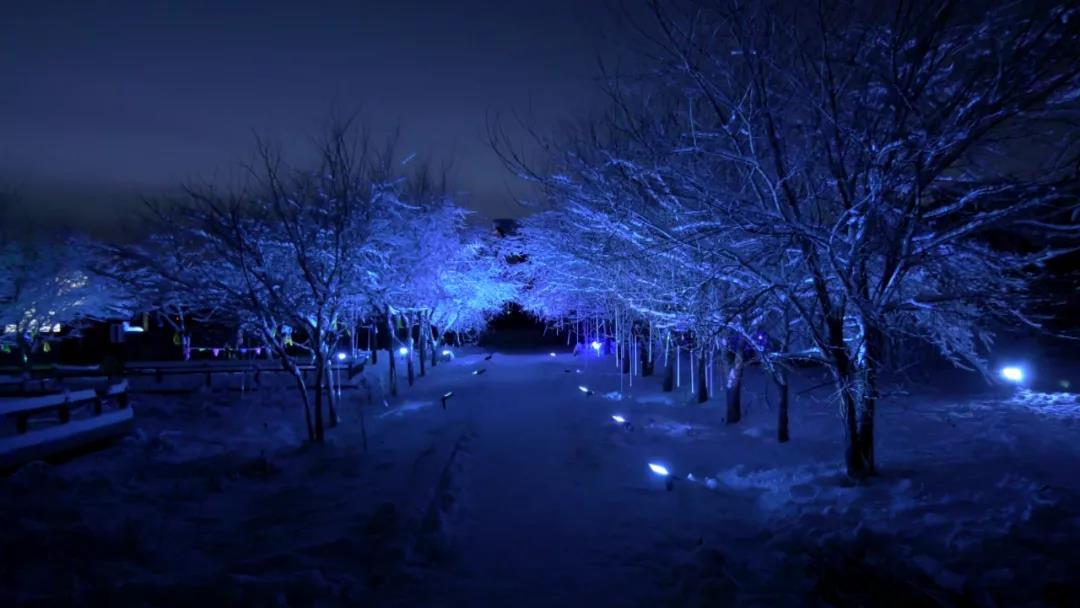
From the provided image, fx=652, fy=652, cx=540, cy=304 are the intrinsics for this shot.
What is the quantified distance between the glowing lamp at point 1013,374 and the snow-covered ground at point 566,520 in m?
5.33

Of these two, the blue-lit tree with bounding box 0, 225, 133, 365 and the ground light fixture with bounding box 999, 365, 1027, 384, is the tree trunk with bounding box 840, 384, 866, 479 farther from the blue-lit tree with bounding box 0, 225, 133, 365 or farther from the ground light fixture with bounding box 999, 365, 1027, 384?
the blue-lit tree with bounding box 0, 225, 133, 365

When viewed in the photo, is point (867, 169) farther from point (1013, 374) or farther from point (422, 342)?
point (422, 342)

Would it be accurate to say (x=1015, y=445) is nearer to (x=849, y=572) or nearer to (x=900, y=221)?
(x=900, y=221)

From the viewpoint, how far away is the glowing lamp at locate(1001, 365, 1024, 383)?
1789cm

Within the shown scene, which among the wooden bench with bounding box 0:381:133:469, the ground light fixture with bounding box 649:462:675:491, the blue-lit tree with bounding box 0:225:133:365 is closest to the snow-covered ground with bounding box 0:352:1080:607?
the ground light fixture with bounding box 649:462:675:491

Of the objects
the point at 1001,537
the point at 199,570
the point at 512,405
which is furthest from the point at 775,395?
the point at 199,570

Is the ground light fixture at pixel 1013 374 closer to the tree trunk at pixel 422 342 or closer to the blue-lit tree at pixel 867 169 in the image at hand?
the blue-lit tree at pixel 867 169

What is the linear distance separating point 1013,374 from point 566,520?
54.4 feet

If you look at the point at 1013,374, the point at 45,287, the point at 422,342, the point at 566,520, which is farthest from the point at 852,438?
the point at 45,287

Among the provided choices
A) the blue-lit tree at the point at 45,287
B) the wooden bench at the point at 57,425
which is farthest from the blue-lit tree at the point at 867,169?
the blue-lit tree at the point at 45,287

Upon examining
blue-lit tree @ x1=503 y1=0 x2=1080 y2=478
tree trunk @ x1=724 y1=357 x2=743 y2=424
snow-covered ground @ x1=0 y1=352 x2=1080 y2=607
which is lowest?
snow-covered ground @ x1=0 y1=352 x2=1080 y2=607

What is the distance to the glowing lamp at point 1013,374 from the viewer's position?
58.7ft

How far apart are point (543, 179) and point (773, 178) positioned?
3.07 meters

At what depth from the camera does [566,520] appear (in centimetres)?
725
